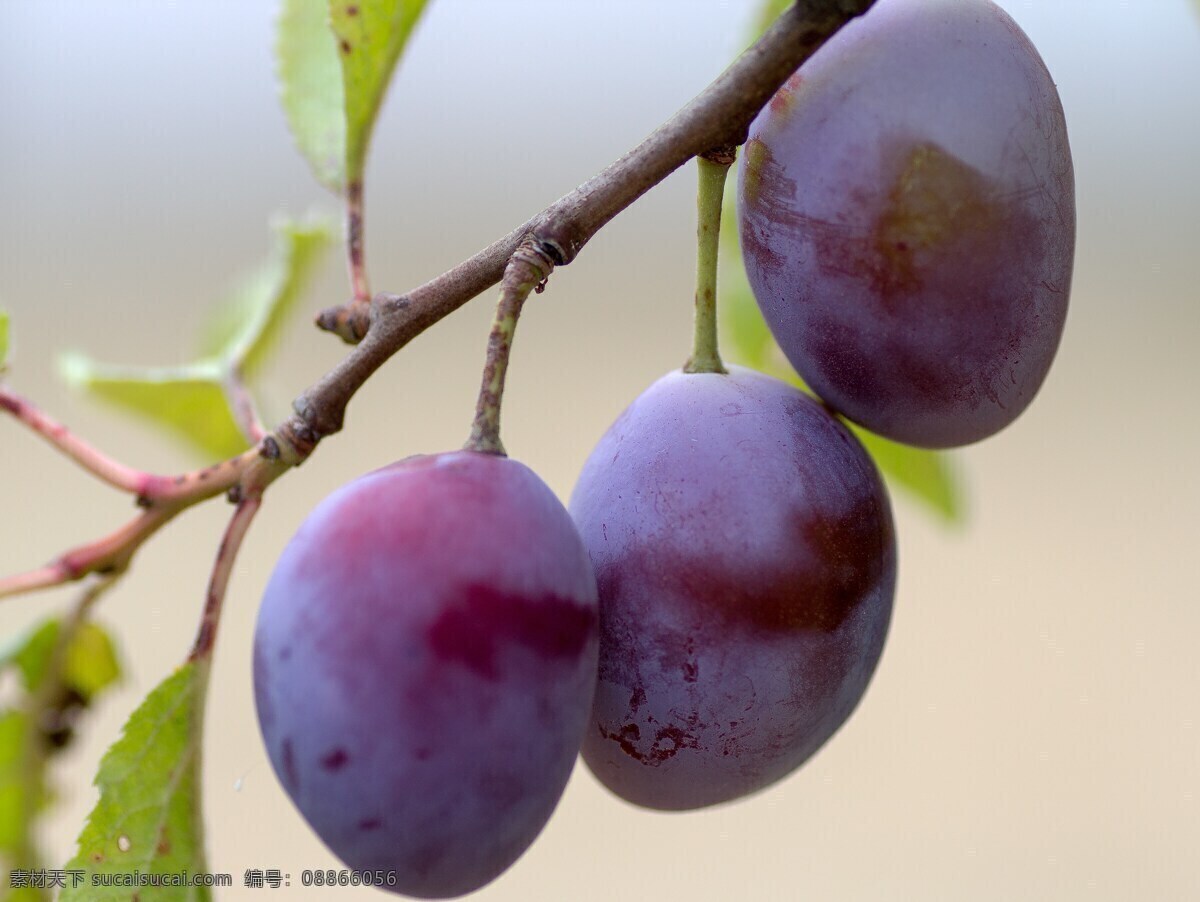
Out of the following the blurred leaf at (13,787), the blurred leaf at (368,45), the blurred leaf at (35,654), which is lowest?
the blurred leaf at (13,787)

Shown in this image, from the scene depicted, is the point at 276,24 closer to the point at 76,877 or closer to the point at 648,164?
the point at 648,164

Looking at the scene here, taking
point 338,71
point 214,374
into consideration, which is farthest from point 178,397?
point 338,71

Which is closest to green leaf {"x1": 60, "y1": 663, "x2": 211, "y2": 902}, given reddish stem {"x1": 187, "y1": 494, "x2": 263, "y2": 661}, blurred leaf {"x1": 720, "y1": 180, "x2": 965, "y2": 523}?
reddish stem {"x1": 187, "y1": 494, "x2": 263, "y2": 661}

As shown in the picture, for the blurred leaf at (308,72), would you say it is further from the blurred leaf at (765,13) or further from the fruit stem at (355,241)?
the blurred leaf at (765,13)

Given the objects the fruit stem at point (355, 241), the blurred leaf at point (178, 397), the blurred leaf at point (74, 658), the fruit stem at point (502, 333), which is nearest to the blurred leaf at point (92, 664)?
the blurred leaf at point (74, 658)

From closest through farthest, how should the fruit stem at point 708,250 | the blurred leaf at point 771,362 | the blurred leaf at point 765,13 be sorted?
the fruit stem at point 708,250 < the blurred leaf at point 765,13 < the blurred leaf at point 771,362

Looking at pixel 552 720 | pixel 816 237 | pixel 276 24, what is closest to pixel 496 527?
pixel 552 720
